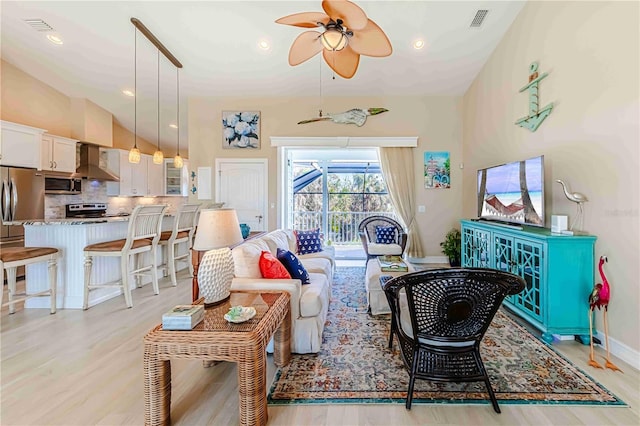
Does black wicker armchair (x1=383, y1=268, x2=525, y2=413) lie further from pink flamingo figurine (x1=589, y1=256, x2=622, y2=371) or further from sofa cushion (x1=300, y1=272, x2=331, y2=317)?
pink flamingo figurine (x1=589, y1=256, x2=622, y2=371)

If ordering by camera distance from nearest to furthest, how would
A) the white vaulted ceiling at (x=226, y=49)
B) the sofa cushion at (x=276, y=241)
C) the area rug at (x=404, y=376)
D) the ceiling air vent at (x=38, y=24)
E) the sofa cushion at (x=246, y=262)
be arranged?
the area rug at (x=404, y=376), the sofa cushion at (x=246, y=262), the sofa cushion at (x=276, y=241), the white vaulted ceiling at (x=226, y=49), the ceiling air vent at (x=38, y=24)

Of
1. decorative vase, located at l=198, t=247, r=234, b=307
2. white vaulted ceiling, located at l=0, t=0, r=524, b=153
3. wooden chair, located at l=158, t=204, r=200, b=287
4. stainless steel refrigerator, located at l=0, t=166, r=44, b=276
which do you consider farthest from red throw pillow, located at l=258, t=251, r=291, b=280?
stainless steel refrigerator, located at l=0, t=166, r=44, b=276

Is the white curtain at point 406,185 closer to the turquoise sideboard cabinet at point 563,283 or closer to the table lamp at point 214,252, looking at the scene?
the turquoise sideboard cabinet at point 563,283

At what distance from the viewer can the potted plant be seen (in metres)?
5.27

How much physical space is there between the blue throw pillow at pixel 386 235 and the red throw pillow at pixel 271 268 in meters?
2.85

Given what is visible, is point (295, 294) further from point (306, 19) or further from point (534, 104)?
point (534, 104)

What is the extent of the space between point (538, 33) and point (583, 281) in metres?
2.92

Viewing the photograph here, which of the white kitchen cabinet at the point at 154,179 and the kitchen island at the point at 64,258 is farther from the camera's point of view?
the white kitchen cabinet at the point at 154,179

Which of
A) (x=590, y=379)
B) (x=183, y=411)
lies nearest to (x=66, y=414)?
(x=183, y=411)

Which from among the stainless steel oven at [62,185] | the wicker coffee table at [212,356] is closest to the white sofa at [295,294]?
the wicker coffee table at [212,356]

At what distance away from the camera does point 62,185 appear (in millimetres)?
5422

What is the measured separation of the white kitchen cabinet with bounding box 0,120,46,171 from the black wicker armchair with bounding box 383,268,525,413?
6.08 m

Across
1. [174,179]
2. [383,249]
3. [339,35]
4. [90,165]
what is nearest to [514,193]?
[383,249]

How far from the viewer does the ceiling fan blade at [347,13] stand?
6.88ft
